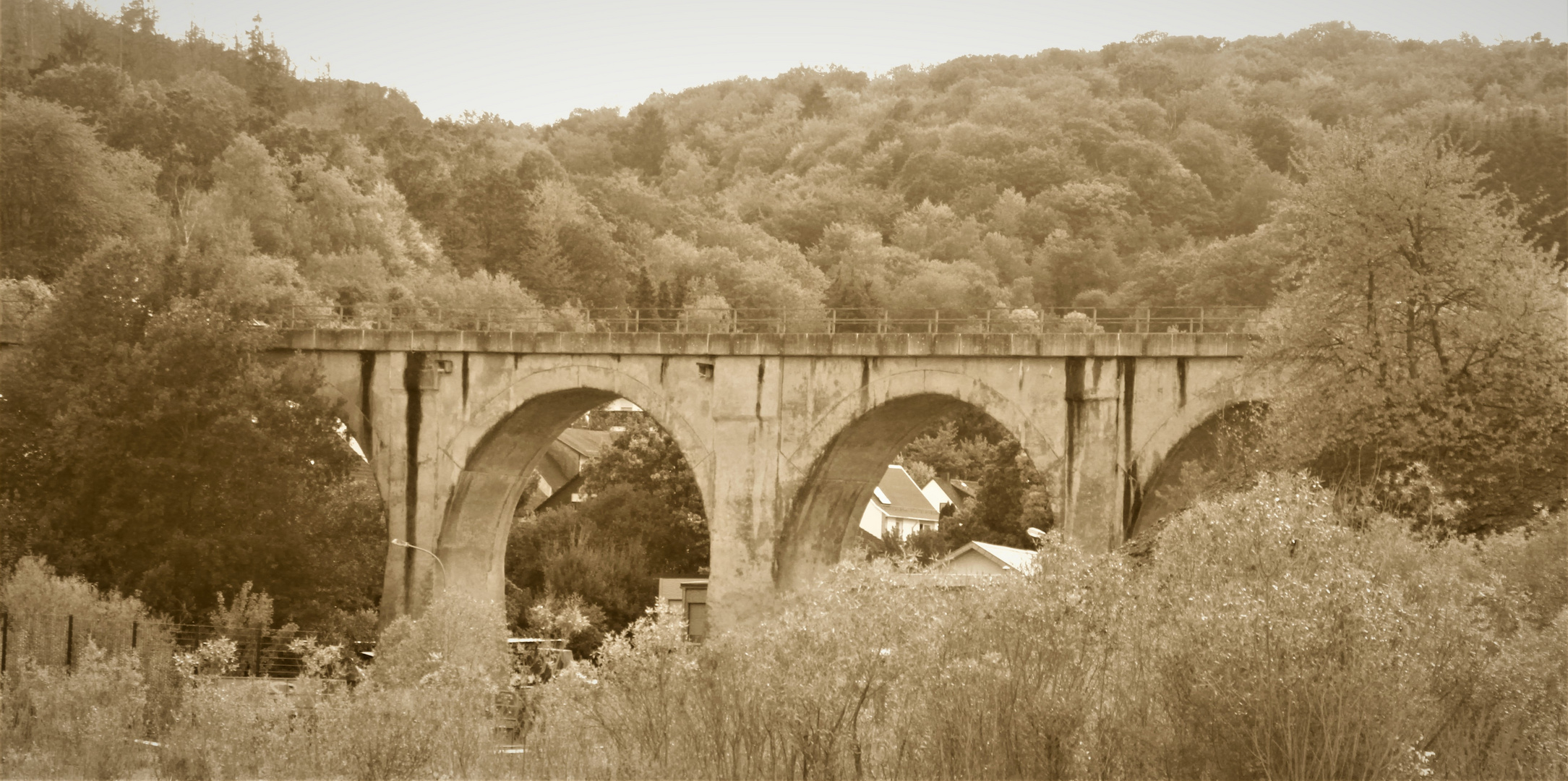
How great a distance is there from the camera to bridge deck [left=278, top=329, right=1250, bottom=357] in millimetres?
28594

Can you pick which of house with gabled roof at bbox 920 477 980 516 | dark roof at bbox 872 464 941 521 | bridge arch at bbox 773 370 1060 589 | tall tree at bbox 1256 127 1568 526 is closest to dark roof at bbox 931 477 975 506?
house with gabled roof at bbox 920 477 980 516

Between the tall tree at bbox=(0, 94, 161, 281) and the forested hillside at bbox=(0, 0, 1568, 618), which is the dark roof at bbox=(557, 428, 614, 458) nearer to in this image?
the forested hillside at bbox=(0, 0, 1568, 618)

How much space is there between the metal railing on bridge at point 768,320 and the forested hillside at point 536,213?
3.79 feet

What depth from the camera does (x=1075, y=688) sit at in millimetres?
17438

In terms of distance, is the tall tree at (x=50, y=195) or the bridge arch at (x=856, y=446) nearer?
the bridge arch at (x=856, y=446)

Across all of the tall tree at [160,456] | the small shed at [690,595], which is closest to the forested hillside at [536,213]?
the tall tree at [160,456]

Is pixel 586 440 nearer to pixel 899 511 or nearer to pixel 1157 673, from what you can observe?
pixel 899 511

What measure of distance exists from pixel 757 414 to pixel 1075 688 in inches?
645

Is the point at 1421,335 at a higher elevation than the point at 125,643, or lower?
higher

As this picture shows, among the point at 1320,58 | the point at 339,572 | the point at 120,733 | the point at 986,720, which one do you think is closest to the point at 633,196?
the point at 1320,58

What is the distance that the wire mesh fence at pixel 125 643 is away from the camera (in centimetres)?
2450

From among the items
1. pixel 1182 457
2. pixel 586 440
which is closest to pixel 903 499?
pixel 586 440

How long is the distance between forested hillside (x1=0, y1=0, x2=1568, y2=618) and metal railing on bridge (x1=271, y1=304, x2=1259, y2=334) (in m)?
1.16

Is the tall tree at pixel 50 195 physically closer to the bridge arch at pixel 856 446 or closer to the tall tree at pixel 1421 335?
the bridge arch at pixel 856 446
